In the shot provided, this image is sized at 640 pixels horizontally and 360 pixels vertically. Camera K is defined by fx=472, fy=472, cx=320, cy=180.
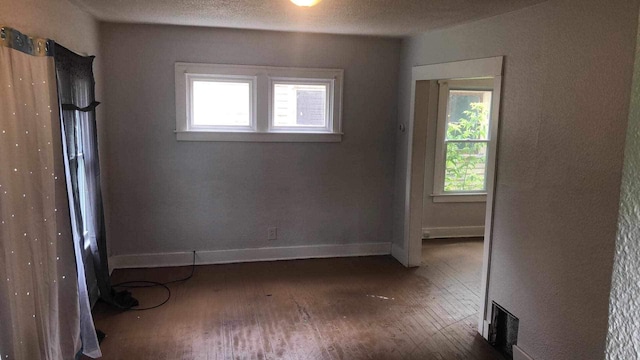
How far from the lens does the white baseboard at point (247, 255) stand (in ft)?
14.5

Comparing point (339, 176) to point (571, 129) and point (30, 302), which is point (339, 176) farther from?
point (30, 302)

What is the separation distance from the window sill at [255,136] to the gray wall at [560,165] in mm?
1778

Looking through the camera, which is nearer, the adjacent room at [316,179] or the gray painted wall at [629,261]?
the gray painted wall at [629,261]

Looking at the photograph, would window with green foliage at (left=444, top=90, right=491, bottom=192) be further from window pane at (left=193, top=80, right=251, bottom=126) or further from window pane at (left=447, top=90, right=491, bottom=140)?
window pane at (left=193, top=80, right=251, bottom=126)

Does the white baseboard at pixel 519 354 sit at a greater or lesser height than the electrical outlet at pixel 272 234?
lesser

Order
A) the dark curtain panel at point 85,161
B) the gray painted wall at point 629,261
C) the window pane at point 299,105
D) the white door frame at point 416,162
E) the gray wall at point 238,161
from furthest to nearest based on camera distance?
the window pane at point 299,105 → the gray wall at point 238,161 → the white door frame at point 416,162 → the dark curtain panel at point 85,161 → the gray painted wall at point 629,261

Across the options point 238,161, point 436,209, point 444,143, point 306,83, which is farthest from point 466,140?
point 238,161

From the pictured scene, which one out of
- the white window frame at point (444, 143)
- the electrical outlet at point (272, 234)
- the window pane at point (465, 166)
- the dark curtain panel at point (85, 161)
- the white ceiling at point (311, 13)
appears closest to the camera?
the dark curtain panel at point (85, 161)

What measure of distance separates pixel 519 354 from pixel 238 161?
9.29ft

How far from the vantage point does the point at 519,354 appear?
9.39 feet

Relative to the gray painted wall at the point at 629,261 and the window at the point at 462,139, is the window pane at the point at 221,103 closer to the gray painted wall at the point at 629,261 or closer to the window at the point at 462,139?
→ the window at the point at 462,139

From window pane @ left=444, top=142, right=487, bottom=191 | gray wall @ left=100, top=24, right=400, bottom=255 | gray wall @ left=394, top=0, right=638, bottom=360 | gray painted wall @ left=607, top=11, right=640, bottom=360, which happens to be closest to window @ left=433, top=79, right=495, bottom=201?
window pane @ left=444, top=142, right=487, bottom=191

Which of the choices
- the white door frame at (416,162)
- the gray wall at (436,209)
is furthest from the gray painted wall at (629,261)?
the gray wall at (436,209)

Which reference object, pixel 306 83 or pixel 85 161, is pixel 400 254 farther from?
pixel 85 161
